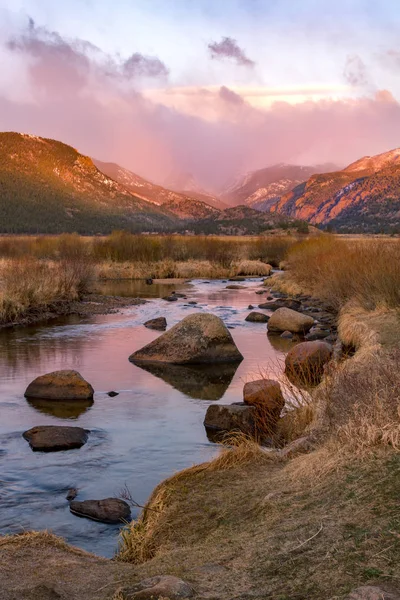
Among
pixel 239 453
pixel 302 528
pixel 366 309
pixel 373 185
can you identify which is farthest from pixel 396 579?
pixel 373 185

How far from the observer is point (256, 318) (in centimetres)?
2350

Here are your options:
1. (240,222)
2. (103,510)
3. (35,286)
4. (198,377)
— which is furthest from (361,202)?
(103,510)

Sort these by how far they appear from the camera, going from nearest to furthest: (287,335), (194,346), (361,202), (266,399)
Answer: (266,399) → (194,346) → (287,335) → (361,202)

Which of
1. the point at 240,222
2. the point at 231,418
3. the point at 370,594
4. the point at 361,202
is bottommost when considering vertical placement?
the point at 231,418

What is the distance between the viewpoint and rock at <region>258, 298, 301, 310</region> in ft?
88.1

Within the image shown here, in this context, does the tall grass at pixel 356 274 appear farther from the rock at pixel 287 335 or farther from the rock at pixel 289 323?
the rock at pixel 287 335

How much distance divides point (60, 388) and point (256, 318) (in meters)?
11.1

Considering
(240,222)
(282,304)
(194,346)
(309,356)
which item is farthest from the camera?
(240,222)

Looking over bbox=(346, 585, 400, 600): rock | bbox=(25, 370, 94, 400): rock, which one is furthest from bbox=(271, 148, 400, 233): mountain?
bbox=(346, 585, 400, 600): rock

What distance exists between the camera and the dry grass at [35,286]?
23672 mm

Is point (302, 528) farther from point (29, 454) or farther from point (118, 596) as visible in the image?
point (29, 454)

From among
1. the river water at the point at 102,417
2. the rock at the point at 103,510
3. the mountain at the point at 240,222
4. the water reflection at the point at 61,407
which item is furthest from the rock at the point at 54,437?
the mountain at the point at 240,222

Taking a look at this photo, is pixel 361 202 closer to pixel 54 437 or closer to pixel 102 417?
pixel 102 417

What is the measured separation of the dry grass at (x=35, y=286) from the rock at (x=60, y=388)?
388 inches
